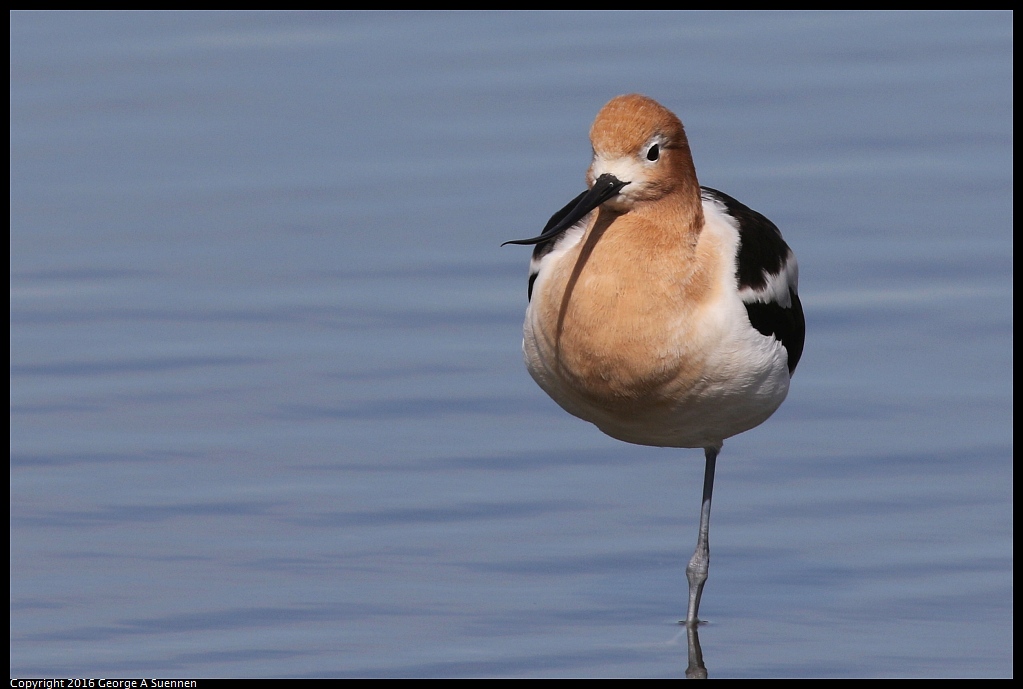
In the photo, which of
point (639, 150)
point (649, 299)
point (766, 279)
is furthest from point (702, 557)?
point (639, 150)

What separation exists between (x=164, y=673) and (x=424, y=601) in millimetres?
1255

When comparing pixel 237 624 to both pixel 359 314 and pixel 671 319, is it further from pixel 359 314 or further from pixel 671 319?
pixel 359 314

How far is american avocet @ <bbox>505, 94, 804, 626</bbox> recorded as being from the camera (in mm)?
8773

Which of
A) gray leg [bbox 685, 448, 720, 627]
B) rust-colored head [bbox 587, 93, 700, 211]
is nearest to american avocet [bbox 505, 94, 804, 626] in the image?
rust-colored head [bbox 587, 93, 700, 211]

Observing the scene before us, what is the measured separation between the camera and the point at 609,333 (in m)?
8.87

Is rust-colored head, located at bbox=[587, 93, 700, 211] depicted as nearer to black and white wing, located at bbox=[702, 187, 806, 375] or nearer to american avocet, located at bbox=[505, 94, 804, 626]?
american avocet, located at bbox=[505, 94, 804, 626]

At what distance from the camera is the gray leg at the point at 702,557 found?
9639 mm

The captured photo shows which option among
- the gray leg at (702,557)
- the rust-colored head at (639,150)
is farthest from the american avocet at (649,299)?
the gray leg at (702,557)

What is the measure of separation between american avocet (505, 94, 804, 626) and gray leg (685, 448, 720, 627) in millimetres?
702

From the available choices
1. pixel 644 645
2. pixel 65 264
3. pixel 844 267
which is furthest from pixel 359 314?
pixel 644 645

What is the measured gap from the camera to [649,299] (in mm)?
8836

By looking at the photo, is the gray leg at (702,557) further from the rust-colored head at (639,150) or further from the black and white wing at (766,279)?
the rust-colored head at (639,150)

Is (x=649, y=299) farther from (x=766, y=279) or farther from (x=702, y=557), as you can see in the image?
(x=702, y=557)

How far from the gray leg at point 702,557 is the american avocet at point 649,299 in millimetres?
702
